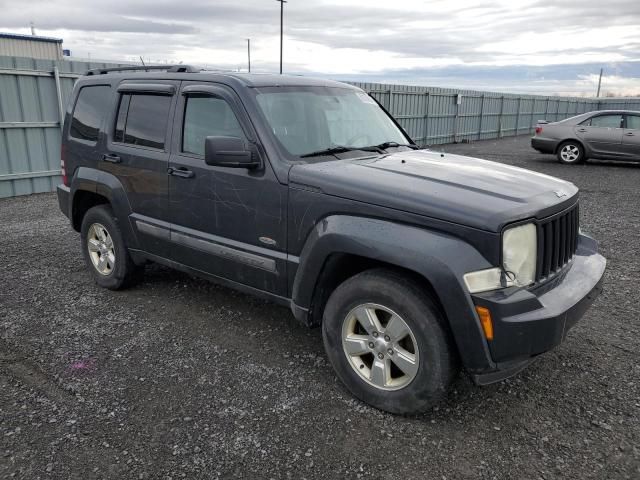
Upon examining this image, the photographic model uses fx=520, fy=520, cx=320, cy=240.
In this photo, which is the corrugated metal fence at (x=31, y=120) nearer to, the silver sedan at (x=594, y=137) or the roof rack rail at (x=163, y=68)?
the roof rack rail at (x=163, y=68)

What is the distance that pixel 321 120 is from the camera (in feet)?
12.7

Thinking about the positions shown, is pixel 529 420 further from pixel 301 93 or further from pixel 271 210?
pixel 301 93

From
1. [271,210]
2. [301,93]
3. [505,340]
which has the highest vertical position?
[301,93]

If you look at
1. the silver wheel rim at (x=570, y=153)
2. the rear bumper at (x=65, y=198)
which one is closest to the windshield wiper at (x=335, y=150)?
the rear bumper at (x=65, y=198)

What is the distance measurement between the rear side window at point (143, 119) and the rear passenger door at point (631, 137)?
531 inches

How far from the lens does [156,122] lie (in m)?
4.25

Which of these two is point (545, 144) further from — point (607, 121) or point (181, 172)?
point (181, 172)

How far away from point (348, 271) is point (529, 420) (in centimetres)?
137

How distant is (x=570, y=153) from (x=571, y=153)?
0.03 metres

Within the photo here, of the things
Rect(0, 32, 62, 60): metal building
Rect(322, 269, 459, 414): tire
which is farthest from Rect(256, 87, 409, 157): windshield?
Rect(0, 32, 62, 60): metal building

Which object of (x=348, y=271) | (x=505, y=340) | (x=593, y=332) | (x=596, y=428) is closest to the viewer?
(x=505, y=340)

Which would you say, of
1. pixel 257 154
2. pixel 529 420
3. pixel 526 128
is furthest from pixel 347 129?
pixel 526 128

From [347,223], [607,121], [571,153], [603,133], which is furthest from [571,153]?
[347,223]

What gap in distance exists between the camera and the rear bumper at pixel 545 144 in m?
14.9
